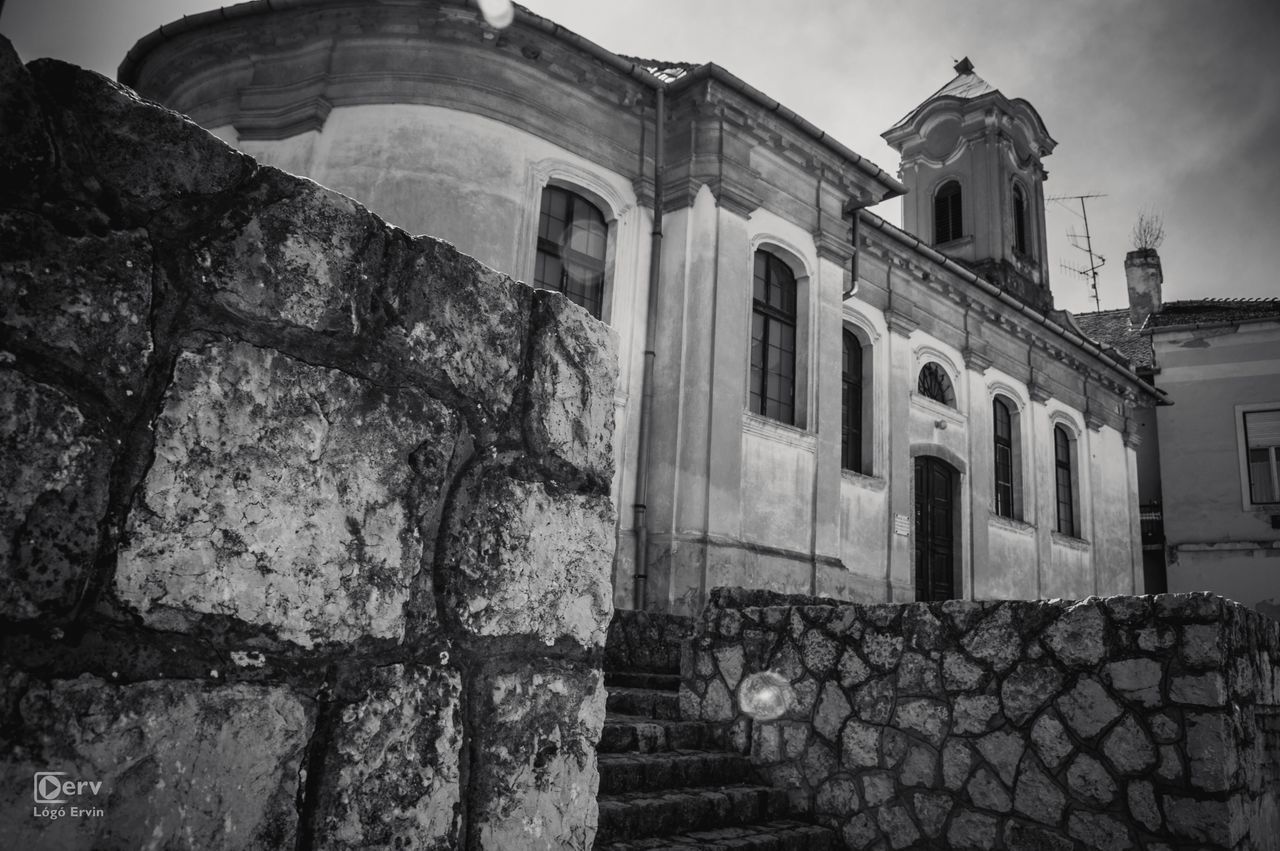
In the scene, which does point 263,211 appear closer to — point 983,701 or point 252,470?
point 252,470

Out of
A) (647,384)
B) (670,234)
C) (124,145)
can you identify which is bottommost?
(124,145)

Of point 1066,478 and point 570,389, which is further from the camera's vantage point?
point 1066,478

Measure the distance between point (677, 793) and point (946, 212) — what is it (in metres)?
17.9

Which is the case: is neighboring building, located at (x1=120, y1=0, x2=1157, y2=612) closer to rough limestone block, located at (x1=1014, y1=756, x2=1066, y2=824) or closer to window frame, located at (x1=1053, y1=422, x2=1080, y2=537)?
window frame, located at (x1=1053, y1=422, x2=1080, y2=537)

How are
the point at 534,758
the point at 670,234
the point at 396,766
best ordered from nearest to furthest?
the point at 396,766 < the point at 534,758 < the point at 670,234

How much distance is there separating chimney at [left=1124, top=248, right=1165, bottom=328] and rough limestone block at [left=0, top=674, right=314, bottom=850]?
1045 inches

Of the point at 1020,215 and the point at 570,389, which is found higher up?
the point at 1020,215

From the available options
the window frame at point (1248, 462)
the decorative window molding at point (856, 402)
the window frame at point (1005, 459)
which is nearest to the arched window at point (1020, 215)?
the window frame at point (1005, 459)

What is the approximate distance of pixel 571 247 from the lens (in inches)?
411

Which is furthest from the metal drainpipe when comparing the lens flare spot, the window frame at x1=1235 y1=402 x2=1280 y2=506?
the window frame at x1=1235 y1=402 x2=1280 y2=506

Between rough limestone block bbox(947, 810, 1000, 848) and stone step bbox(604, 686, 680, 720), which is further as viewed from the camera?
stone step bbox(604, 686, 680, 720)

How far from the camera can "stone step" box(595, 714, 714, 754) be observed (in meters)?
4.78

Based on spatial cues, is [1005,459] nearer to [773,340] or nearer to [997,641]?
[773,340]

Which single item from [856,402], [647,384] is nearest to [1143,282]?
[856,402]
